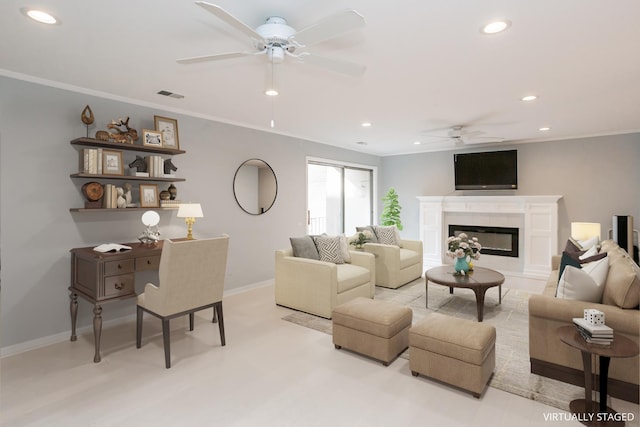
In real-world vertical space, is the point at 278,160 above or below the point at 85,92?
below

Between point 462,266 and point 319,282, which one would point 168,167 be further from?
point 462,266

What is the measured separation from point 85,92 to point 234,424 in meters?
3.48

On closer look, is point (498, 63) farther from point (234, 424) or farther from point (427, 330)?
Answer: point (234, 424)

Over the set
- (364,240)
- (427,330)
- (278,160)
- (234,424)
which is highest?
(278,160)

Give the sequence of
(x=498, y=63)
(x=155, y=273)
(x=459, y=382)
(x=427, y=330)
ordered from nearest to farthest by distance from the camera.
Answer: (x=459, y=382) < (x=427, y=330) < (x=498, y=63) < (x=155, y=273)

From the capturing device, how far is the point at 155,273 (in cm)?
414

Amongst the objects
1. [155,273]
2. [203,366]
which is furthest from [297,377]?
[155,273]

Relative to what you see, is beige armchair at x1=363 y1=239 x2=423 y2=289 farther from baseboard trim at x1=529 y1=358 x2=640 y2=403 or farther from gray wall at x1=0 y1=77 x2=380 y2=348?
gray wall at x1=0 y1=77 x2=380 y2=348

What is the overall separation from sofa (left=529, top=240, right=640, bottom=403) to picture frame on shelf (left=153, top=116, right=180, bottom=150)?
4.05 meters

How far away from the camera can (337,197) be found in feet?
24.0

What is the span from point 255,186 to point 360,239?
73.1 inches

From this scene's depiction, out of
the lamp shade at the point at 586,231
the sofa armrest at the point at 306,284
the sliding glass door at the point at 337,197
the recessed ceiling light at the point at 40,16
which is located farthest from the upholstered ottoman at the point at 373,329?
the lamp shade at the point at 586,231

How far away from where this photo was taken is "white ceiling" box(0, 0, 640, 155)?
Result: 6.66ft

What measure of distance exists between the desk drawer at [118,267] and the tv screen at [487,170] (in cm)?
625
